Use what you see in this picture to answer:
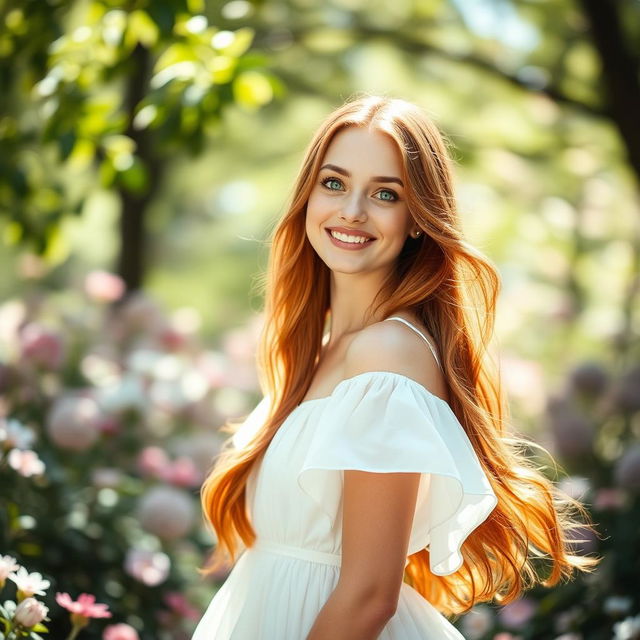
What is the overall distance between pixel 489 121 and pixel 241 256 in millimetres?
4494

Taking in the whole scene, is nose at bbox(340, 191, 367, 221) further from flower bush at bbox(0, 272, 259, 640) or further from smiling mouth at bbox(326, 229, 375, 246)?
flower bush at bbox(0, 272, 259, 640)

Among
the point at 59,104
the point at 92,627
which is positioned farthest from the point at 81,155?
the point at 92,627

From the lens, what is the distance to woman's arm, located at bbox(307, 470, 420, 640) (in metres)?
1.64

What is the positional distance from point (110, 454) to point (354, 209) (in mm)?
2370

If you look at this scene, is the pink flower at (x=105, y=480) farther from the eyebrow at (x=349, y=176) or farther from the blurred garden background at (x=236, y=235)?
the eyebrow at (x=349, y=176)

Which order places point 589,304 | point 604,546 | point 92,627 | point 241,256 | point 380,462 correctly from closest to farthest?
point 380,462, point 92,627, point 604,546, point 589,304, point 241,256

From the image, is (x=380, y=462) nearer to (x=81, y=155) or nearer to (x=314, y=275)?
(x=314, y=275)

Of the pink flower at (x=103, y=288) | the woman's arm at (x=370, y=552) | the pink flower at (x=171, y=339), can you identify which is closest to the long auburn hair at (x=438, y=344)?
the woman's arm at (x=370, y=552)

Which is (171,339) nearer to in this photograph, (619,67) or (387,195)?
(619,67)

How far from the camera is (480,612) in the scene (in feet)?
10.1

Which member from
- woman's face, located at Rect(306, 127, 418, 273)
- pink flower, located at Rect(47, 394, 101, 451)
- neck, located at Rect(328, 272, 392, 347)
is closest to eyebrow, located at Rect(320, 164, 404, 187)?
woman's face, located at Rect(306, 127, 418, 273)

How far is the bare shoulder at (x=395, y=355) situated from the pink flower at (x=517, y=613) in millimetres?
1518

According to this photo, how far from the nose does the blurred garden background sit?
27cm

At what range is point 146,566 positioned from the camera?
9.61ft
